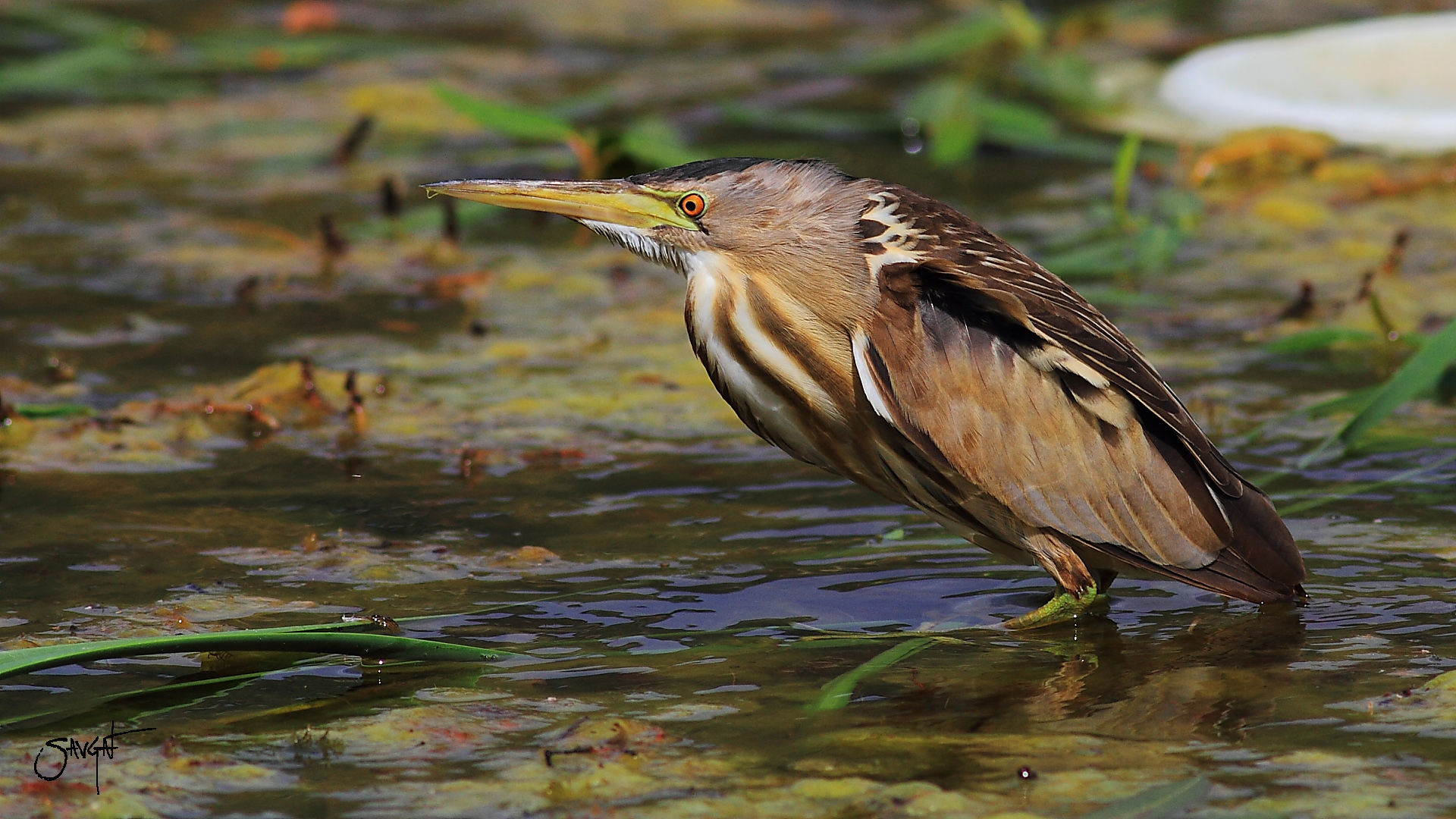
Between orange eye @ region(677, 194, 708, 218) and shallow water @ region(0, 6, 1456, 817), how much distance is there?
80 centimetres

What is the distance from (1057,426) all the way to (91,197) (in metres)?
5.17

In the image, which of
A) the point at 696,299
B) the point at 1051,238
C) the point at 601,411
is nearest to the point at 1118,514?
the point at 696,299

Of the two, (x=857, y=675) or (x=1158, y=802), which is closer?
(x=1158, y=802)

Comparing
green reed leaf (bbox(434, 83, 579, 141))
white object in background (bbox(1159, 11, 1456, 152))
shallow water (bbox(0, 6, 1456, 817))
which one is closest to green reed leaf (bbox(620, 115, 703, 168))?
green reed leaf (bbox(434, 83, 579, 141))

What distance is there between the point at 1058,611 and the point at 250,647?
155 centimetres

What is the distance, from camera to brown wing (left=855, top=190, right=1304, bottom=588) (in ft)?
11.7

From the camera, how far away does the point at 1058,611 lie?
3.66 metres

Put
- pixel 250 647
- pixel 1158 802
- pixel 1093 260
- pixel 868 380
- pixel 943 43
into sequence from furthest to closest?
1. pixel 943 43
2. pixel 1093 260
3. pixel 868 380
4. pixel 250 647
5. pixel 1158 802

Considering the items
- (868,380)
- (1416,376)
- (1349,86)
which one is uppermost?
(1349,86)

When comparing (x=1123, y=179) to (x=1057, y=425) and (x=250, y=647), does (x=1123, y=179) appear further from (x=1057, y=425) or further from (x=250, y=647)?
(x=250, y=647)

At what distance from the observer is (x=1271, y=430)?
4879 millimetres

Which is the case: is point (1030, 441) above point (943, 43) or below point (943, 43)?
below

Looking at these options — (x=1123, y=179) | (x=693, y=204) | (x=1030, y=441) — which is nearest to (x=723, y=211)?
(x=693, y=204)

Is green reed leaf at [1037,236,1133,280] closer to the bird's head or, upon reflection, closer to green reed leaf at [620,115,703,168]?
green reed leaf at [620,115,703,168]
